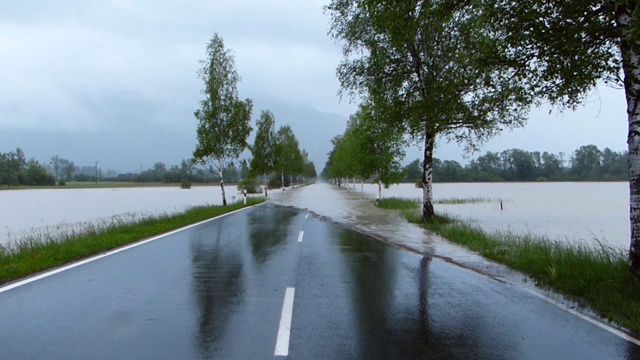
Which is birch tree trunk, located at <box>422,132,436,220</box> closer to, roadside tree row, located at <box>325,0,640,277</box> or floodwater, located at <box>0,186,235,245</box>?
roadside tree row, located at <box>325,0,640,277</box>

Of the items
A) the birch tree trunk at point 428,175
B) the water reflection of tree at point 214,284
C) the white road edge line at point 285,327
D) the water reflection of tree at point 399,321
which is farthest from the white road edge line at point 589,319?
the birch tree trunk at point 428,175

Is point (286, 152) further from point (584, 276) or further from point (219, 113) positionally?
point (584, 276)

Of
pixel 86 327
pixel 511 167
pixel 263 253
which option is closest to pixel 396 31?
pixel 263 253

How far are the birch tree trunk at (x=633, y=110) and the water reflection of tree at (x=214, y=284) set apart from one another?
246 inches

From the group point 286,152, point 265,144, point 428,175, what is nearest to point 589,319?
point 428,175

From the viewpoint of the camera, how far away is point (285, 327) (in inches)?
187

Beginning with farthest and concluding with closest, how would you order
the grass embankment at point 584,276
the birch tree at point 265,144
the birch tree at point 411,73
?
1. the birch tree at point 265,144
2. the birch tree at point 411,73
3. the grass embankment at point 584,276

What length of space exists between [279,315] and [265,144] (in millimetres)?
52818

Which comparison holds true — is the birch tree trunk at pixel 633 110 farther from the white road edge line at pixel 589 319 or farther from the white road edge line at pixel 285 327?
the white road edge line at pixel 285 327

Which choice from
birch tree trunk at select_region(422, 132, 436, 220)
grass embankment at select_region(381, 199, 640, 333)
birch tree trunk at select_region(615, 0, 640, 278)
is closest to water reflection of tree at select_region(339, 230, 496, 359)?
grass embankment at select_region(381, 199, 640, 333)

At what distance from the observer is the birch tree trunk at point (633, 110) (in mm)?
6252

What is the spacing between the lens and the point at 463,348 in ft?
14.1

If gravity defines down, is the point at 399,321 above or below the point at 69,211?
above

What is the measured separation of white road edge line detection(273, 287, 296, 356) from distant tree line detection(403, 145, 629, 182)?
12287cm
